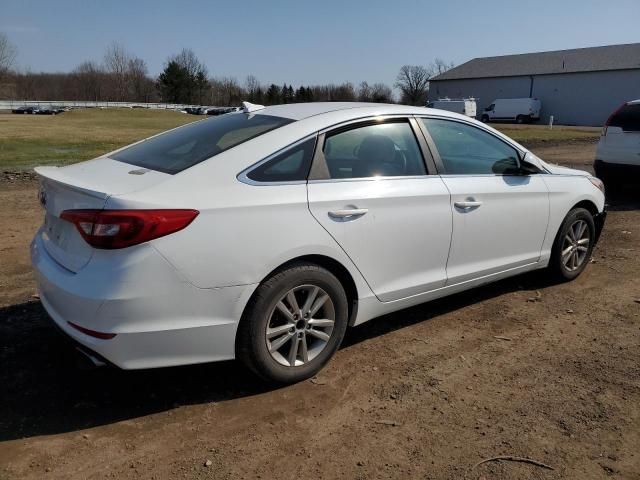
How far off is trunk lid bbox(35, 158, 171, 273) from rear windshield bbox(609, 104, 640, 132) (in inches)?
344

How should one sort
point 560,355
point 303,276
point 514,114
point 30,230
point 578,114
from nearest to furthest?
point 303,276
point 560,355
point 30,230
point 514,114
point 578,114

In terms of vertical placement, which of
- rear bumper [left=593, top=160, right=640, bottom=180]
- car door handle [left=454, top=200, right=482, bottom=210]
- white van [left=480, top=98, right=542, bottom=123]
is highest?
white van [left=480, top=98, right=542, bottom=123]

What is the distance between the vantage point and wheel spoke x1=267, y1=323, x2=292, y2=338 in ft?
10.2

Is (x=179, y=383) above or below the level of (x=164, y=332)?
below

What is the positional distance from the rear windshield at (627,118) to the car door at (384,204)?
6.99m

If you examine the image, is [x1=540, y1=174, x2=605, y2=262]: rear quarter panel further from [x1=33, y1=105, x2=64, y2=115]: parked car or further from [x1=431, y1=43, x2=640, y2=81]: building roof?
[x1=33, y1=105, x2=64, y2=115]: parked car

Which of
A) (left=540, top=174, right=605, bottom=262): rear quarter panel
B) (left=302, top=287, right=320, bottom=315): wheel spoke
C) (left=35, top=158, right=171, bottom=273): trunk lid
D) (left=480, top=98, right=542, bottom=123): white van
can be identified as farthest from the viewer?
(left=480, top=98, right=542, bottom=123): white van

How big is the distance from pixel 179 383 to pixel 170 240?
1092 mm

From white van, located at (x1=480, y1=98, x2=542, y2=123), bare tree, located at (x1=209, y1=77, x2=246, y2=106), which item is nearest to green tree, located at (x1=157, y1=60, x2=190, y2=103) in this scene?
bare tree, located at (x1=209, y1=77, x2=246, y2=106)

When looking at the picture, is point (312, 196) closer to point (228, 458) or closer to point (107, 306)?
point (107, 306)

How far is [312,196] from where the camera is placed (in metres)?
3.19

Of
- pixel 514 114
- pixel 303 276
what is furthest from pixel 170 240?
pixel 514 114

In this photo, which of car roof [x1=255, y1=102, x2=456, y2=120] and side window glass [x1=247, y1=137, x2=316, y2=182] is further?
car roof [x1=255, y1=102, x2=456, y2=120]

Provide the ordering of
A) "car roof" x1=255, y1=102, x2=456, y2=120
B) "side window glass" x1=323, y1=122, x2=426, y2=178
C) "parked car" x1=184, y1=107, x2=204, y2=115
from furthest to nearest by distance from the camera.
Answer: "parked car" x1=184, y1=107, x2=204, y2=115
"car roof" x1=255, y1=102, x2=456, y2=120
"side window glass" x1=323, y1=122, x2=426, y2=178
